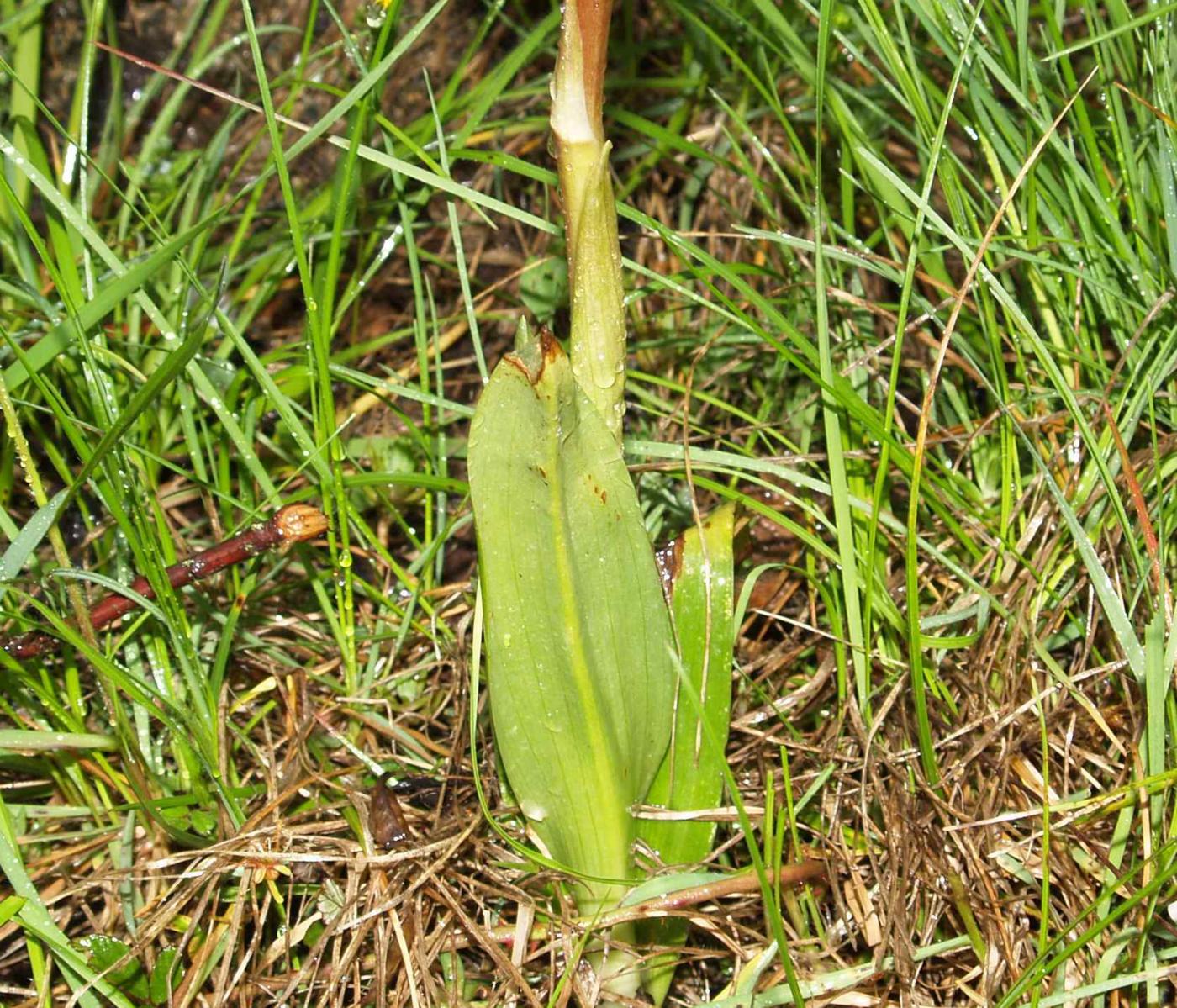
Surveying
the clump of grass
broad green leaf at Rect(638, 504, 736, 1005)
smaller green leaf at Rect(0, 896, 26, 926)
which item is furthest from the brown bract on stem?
broad green leaf at Rect(638, 504, 736, 1005)

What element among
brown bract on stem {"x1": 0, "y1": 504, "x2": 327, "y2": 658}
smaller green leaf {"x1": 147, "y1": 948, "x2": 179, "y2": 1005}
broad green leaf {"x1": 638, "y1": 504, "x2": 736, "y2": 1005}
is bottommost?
smaller green leaf {"x1": 147, "y1": 948, "x2": 179, "y2": 1005}

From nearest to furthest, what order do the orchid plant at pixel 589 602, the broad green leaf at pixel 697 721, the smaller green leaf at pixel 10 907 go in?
1. the orchid plant at pixel 589 602
2. the smaller green leaf at pixel 10 907
3. the broad green leaf at pixel 697 721

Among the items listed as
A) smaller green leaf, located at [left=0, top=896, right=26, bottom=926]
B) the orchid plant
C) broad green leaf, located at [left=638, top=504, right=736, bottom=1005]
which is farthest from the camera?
broad green leaf, located at [left=638, top=504, right=736, bottom=1005]

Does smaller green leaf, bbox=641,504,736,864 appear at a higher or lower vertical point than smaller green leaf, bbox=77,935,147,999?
higher

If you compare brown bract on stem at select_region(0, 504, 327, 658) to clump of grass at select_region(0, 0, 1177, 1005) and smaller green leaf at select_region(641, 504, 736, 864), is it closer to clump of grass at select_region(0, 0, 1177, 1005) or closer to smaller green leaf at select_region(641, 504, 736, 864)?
clump of grass at select_region(0, 0, 1177, 1005)

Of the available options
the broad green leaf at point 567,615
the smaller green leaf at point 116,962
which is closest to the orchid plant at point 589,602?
the broad green leaf at point 567,615

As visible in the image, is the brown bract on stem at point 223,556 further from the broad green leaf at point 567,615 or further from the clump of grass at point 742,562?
the broad green leaf at point 567,615

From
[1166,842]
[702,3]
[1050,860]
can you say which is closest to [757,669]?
[1050,860]

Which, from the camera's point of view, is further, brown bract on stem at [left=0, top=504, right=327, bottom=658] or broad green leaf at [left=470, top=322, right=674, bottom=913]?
brown bract on stem at [left=0, top=504, right=327, bottom=658]
